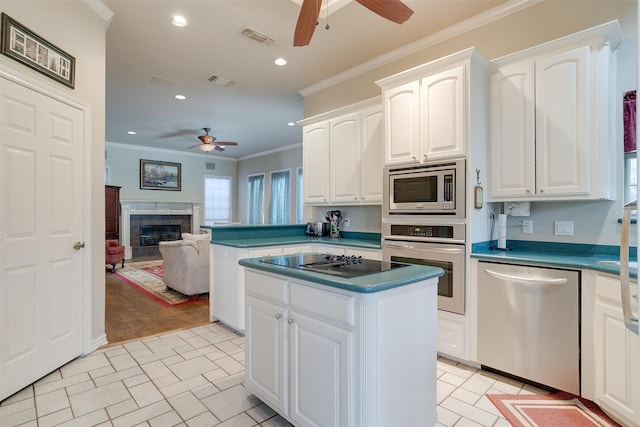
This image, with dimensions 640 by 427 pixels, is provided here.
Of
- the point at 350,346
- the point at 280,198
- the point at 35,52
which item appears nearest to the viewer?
the point at 350,346

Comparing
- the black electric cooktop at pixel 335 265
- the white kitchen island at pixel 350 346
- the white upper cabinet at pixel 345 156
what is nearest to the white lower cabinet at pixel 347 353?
the white kitchen island at pixel 350 346

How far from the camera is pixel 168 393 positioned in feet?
7.56

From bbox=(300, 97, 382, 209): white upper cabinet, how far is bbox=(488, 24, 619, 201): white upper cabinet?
1207mm

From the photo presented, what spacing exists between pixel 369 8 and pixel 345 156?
72.3 inches

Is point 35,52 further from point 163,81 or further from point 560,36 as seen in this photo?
point 560,36

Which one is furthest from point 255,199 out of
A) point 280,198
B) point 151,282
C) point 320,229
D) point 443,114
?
point 443,114

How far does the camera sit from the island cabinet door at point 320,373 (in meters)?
1.51

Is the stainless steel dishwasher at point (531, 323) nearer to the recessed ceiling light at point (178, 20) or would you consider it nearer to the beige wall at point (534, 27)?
the beige wall at point (534, 27)

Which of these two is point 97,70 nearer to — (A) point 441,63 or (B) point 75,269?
(B) point 75,269

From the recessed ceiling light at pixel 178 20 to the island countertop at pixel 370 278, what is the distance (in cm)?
260

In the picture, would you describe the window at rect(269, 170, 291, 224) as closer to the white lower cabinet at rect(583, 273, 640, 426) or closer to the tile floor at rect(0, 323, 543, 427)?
the tile floor at rect(0, 323, 543, 427)

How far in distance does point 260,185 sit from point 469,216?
7868 millimetres

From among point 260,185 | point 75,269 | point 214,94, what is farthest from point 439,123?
point 260,185

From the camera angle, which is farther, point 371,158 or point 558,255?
point 371,158
